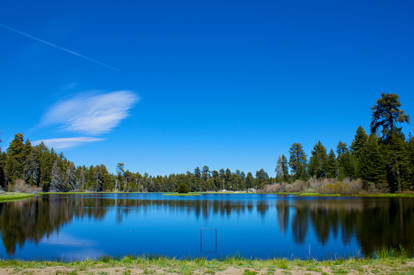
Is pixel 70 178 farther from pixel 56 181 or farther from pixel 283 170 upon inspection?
pixel 283 170

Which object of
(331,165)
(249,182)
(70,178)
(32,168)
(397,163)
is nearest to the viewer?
(397,163)

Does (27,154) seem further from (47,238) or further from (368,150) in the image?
(368,150)

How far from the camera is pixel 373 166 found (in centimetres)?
6269

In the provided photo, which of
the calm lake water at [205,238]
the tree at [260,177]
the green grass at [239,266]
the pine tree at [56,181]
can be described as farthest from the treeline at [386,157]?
the pine tree at [56,181]

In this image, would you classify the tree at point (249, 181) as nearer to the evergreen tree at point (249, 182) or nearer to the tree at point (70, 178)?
the evergreen tree at point (249, 182)

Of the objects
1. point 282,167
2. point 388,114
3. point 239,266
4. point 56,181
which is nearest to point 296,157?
point 282,167

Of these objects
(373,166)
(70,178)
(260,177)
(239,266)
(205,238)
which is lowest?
(260,177)

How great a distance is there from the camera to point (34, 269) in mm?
9719

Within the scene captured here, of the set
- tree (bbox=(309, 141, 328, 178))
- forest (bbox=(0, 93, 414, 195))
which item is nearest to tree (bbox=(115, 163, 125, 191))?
forest (bbox=(0, 93, 414, 195))

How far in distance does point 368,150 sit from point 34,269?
7012 centimetres

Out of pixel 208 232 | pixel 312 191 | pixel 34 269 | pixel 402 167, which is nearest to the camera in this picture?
pixel 34 269

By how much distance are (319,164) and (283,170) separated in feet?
94.6

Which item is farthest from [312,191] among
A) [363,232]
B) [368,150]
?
[363,232]

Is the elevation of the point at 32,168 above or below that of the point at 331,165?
above
